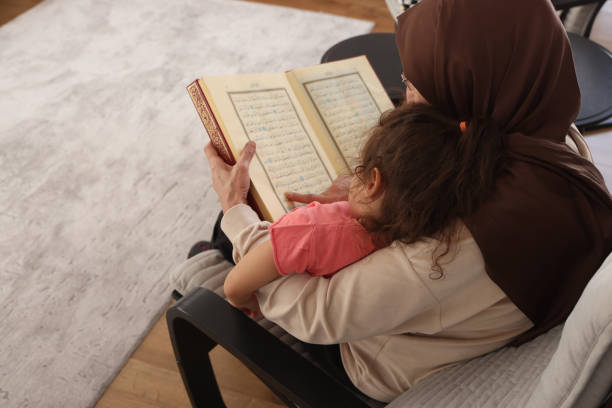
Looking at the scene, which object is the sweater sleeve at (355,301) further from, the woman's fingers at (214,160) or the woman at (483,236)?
the woman's fingers at (214,160)

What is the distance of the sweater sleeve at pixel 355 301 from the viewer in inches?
23.2

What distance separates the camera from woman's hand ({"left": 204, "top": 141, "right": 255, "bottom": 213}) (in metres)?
0.85

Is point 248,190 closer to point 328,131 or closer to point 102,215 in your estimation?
point 328,131

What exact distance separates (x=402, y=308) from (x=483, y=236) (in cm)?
13

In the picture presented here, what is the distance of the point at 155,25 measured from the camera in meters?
2.74

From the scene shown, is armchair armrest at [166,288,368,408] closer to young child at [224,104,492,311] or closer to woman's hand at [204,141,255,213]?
young child at [224,104,492,311]

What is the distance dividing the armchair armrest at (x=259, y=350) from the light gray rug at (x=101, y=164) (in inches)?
27.7

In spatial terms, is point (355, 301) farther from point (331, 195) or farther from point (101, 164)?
point (101, 164)

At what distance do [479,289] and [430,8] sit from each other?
0.42 metres

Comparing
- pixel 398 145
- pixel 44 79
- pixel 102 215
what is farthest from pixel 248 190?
pixel 44 79

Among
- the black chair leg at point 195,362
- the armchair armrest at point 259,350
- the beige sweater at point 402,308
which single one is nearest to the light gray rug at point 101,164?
the black chair leg at point 195,362

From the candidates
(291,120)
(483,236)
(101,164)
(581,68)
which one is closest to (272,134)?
(291,120)

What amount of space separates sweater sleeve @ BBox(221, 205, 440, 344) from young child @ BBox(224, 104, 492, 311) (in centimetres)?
3

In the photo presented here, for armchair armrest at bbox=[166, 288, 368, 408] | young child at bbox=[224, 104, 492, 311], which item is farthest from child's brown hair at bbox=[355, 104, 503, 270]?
armchair armrest at bbox=[166, 288, 368, 408]
